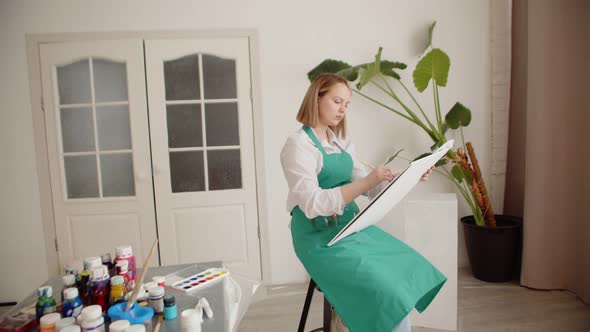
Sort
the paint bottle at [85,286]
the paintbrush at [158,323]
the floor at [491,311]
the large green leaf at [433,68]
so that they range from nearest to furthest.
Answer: the paintbrush at [158,323], the paint bottle at [85,286], the floor at [491,311], the large green leaf at [433,68]

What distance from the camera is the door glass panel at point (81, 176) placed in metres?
3.49

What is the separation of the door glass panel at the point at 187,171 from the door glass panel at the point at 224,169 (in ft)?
0.26

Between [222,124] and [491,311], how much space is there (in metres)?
2.40

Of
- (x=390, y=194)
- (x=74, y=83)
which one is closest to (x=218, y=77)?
(x=74, y=83)

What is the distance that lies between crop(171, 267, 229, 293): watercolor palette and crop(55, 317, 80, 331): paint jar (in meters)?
0.45

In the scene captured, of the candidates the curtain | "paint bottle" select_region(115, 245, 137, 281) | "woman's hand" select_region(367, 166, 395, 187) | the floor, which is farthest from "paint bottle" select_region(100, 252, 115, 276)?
the curtain

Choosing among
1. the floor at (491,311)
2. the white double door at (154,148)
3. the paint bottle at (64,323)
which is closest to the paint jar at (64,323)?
the paint bottle at (64,323)

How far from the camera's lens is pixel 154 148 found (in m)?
3.46

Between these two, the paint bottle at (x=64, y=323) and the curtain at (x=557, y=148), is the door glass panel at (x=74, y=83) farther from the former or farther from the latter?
the curtain at (x=557, y=148)

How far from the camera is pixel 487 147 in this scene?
367cm

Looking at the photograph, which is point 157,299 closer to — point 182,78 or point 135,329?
point 135,329

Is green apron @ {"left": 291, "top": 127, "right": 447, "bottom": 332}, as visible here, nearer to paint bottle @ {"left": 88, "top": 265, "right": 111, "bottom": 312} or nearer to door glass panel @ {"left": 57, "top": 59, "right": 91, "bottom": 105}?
paint bottle @ {"left": 88, "top": 265, "right": 111, "bottom": 312}

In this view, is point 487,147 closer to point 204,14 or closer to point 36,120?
point 204,14

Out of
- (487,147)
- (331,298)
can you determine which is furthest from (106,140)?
(487,147)
